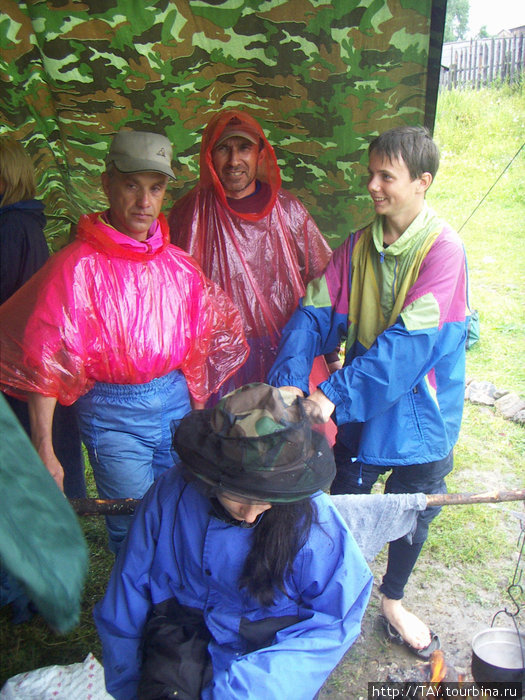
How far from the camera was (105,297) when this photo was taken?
2.17 m

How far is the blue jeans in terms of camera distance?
2.26 meters

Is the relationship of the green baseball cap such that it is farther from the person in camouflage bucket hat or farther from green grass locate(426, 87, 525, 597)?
green grass locate(426, 87, 525, 597)

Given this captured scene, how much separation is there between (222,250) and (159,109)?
3.26 feet

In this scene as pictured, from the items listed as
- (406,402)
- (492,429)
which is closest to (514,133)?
(492,429)

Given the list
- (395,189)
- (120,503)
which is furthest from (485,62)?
(120,503)

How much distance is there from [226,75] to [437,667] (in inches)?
110

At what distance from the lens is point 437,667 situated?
2.50 meters

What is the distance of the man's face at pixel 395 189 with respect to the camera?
86.9 inches

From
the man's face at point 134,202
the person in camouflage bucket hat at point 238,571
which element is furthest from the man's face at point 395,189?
the person in camouflage bucket hat at point 238,571

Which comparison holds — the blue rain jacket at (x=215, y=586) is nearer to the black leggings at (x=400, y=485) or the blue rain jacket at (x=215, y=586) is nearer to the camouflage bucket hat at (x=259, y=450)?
the camouflage bucket hat at (x=259, y=450)

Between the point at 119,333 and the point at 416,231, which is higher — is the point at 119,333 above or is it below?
below

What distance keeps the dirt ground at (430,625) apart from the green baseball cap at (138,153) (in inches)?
81.9

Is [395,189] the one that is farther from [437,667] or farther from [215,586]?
[437,667]

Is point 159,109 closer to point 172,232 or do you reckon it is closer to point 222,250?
point 172,232
